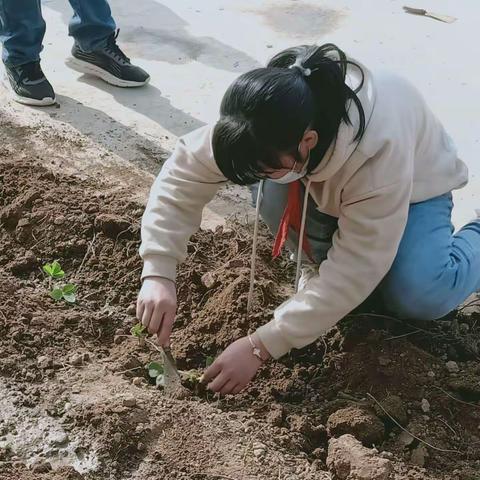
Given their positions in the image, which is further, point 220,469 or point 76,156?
point 76,156

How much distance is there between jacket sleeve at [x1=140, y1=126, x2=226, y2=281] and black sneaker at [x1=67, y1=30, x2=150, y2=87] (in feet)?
5.24

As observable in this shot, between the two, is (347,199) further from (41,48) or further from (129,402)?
(41,48)

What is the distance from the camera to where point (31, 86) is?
343 centimetres

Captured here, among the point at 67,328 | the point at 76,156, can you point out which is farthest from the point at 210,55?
the point at 67,328

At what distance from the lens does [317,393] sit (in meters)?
2.13

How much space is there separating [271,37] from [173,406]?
259 centimetres

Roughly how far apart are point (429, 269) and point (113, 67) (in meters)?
2.01

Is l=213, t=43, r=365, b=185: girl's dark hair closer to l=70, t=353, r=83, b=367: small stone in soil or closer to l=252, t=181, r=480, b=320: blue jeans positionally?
l=252, t=181, r=480, b=320: blue jeans

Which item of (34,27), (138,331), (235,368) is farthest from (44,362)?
(34,27)

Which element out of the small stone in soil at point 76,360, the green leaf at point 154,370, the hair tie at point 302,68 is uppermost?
the hair tie at point 302,68

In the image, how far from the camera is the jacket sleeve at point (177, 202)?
2064 mm

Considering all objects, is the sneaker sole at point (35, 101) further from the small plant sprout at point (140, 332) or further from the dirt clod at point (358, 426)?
the dirt clod at point (358, 426)

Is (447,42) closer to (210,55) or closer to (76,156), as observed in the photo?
(210,55)

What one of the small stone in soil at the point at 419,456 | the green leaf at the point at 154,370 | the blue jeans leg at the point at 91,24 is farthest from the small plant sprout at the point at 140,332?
the blue jeans leg at the point at 91,24
